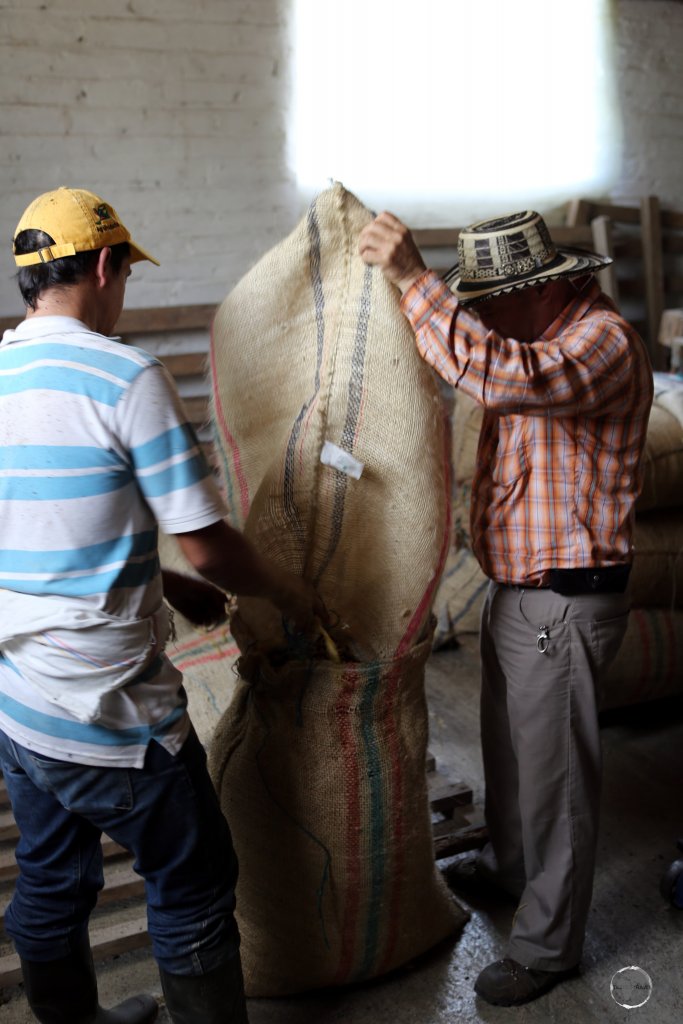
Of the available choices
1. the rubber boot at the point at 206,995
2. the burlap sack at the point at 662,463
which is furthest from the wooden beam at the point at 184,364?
the rubber boot at the point at 206,995

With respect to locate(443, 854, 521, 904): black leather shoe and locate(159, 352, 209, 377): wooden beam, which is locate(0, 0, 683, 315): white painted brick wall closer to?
locate(159, 352, 209, 377): wooden beam

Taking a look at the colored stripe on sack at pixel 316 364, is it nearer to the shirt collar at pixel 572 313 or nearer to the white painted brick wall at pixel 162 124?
the shirt collar at pixel 572 313

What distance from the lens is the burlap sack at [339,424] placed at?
1610mm

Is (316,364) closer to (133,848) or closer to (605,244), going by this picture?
(133,848)

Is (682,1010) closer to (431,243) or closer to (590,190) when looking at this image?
(431,243)

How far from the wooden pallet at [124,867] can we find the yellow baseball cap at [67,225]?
4.80ft

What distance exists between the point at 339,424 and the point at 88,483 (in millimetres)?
503

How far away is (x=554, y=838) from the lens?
1886mm

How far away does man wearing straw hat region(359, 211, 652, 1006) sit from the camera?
1.58 meters

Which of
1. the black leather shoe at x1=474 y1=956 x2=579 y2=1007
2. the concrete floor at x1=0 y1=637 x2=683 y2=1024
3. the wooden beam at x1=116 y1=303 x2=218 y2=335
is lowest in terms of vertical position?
the concrete floor at x1=0 y1=637 x2=683 y2=1024

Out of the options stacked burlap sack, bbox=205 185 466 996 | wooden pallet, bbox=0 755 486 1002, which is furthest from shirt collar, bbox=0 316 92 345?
wooden pallet, bbox=0 755 486 1002

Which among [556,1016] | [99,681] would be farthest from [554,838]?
[99,681]

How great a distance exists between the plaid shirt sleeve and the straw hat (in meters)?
0.15

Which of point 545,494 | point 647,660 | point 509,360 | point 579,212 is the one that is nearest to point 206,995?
point 545,494
